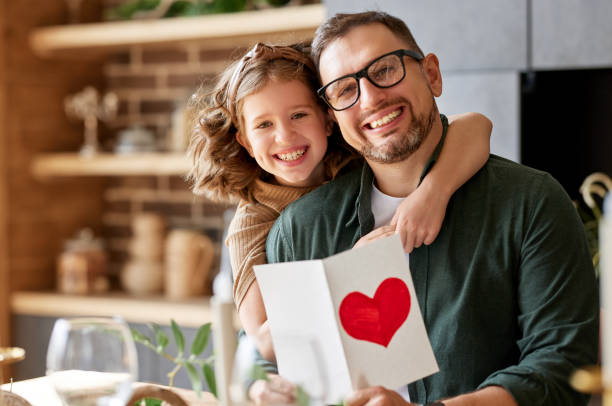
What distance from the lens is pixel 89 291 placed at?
134 inches

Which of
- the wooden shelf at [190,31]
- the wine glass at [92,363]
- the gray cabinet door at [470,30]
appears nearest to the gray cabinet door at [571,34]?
the gray cabinet door at [470,30]

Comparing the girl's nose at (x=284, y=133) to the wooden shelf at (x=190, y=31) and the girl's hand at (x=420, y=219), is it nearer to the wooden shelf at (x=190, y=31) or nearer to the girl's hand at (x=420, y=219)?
the girl's hand at (x=420, y=219)

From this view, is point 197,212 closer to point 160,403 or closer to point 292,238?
point 292,238

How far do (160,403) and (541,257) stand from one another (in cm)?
62

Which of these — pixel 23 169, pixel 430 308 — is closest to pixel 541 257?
pixel 430 308

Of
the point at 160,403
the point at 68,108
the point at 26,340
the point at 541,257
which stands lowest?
the point at 26,340

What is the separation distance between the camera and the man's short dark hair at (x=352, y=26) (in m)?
1.47

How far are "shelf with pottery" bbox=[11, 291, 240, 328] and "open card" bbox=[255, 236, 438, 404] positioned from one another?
1844 mm

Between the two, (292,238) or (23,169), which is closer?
(292,238)

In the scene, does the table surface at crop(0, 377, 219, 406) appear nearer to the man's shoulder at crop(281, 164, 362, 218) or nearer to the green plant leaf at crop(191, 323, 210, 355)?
the green plant leaf at crop(191, 323, 210, 355)

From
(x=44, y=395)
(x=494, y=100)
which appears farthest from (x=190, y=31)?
(x=44, y=395)

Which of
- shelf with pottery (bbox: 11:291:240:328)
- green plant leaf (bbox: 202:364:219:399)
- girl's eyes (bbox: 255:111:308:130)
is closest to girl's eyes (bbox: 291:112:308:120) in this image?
girl's eyes (bbox: 255:111:308:130)

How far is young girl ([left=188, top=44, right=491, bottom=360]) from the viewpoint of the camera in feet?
4.58

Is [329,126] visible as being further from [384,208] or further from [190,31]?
[190,31]
